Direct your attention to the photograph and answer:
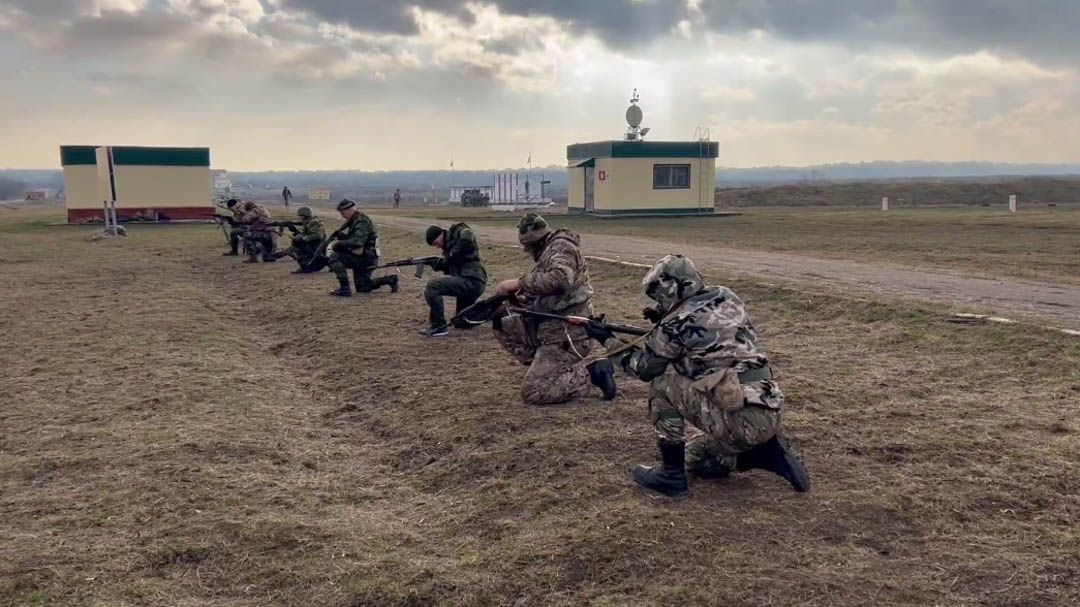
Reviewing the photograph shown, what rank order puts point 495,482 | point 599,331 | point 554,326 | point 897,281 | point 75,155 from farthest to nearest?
1. point 75,155
2. point 897,281
3. point 554,326
4. point 599,331
5. point 495,482

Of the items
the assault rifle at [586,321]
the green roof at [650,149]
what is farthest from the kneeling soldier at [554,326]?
the green roof at [650,149]

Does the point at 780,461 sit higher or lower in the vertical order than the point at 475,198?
lower

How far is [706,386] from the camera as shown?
17.0 feet

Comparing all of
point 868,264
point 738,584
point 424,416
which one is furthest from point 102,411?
point 868,264

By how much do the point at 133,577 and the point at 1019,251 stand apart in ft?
68.7

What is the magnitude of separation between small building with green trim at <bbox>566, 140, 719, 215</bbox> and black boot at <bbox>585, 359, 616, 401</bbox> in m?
32.4

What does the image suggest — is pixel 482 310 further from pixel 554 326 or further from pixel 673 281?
pixel 673 281

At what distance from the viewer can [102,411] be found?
7.77 m

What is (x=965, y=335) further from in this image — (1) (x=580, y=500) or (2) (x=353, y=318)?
(2) (x=353, y=318)

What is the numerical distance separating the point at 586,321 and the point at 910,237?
69.3 feet

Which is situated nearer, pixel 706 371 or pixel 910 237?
pixel 706 371

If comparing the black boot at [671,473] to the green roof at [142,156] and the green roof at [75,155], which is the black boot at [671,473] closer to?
the green roof at [142,156]

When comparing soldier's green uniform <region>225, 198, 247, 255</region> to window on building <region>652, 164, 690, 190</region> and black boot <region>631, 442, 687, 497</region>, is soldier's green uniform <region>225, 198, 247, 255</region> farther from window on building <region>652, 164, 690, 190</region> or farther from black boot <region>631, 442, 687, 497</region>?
window on building <region>652, 164, 690, 190</region>

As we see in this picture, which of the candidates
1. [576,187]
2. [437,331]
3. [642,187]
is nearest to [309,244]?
[437,331]
